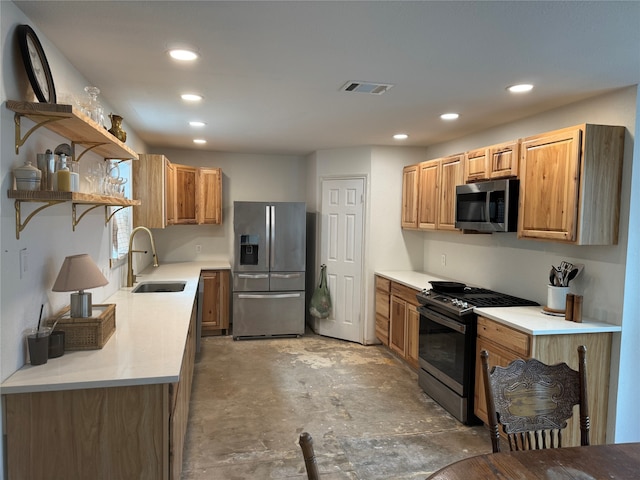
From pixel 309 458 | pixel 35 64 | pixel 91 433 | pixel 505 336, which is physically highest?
pixel 35 64

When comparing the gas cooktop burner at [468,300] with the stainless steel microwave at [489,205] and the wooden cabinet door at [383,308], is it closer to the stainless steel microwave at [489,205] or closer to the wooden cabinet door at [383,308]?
the stainless steel microwave at [489,205]

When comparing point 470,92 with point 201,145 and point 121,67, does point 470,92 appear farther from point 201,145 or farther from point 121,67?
point 201,145

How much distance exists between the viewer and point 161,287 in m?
4.12

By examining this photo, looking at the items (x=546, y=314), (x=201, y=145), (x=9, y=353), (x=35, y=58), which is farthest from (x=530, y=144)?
(x=201, y=145)

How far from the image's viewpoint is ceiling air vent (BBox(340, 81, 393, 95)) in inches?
106

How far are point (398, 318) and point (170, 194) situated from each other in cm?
294

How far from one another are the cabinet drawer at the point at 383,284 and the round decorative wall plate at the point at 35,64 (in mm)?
3671

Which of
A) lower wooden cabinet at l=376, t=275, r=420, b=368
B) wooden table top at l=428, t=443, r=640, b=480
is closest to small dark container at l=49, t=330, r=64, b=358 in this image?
wooden table top at l=428, t=443, r=640, b=480

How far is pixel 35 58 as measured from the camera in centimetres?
185

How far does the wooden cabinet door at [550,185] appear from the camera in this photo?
2691mm

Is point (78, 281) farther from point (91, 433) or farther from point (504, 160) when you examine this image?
point (504, 160)

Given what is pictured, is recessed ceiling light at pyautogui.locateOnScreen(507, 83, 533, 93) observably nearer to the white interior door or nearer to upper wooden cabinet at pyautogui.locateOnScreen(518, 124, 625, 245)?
upper wooden cabinet at pyautogui.locateOnScreen(518, 124, 625, 245)

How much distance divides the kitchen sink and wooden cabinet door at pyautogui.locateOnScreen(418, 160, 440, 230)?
2.54 meters

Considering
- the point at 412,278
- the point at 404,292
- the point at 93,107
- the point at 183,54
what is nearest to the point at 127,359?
the point at 93,107
